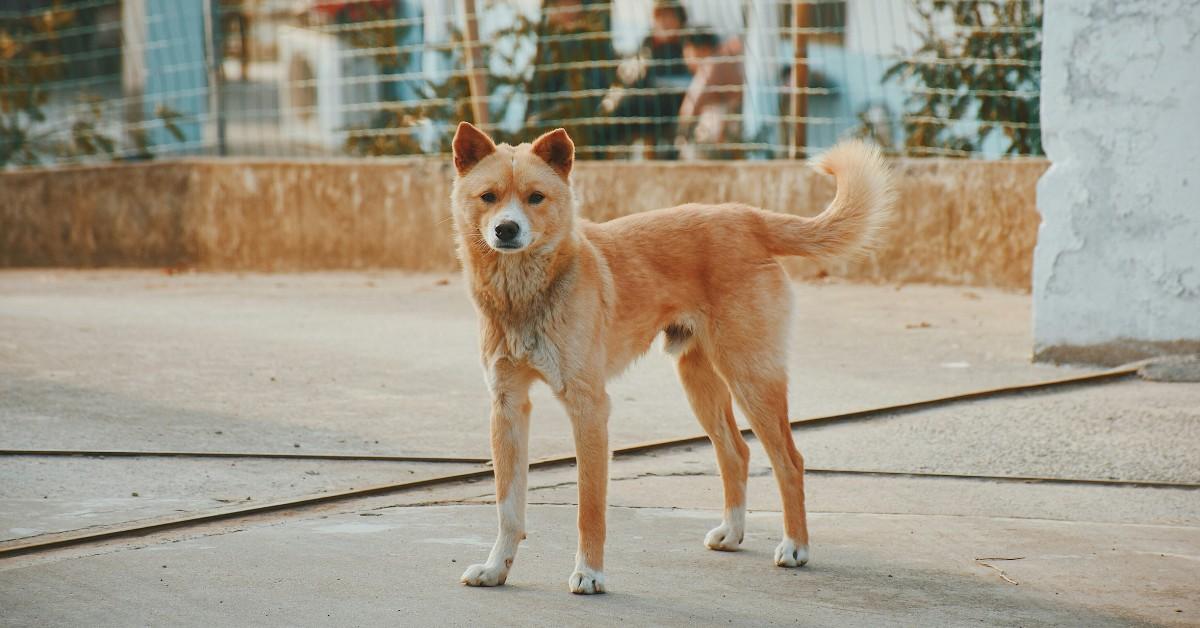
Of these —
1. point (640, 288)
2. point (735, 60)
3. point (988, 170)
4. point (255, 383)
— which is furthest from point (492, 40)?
point (640, 288)

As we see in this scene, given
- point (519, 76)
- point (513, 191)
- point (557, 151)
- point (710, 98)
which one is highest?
point (519, 76)

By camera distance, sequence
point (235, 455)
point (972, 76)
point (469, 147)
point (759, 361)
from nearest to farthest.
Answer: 1. point (469, 147)
2. point (759, 361)
3. point (235, 455)
4. point (972, 76)

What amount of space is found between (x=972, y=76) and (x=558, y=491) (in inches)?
231

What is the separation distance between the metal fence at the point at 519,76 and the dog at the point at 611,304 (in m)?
5.45

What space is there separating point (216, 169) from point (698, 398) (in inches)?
310

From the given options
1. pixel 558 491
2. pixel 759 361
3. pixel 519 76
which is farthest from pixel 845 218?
pixel 519 76

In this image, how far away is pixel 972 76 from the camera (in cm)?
973

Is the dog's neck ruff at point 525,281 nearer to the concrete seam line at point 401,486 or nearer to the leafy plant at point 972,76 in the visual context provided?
the concrete seam line at point 401,486

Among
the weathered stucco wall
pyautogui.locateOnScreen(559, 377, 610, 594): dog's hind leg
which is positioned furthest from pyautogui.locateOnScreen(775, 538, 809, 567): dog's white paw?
the weathered stucco wall

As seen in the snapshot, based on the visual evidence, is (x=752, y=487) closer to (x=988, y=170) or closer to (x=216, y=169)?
(x=988, y=170)

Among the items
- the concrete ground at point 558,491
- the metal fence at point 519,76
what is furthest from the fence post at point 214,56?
the concrete ground at point 558,491

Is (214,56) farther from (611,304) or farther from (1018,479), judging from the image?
(1018,479)

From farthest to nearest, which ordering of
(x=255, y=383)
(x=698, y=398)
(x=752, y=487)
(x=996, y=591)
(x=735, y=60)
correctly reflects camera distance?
(x=735, y=60)
(x=255, y=383)
(x=752, y=487)
(x=698, y=398)
(x=996, y=591)

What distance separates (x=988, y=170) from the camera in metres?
9.41
